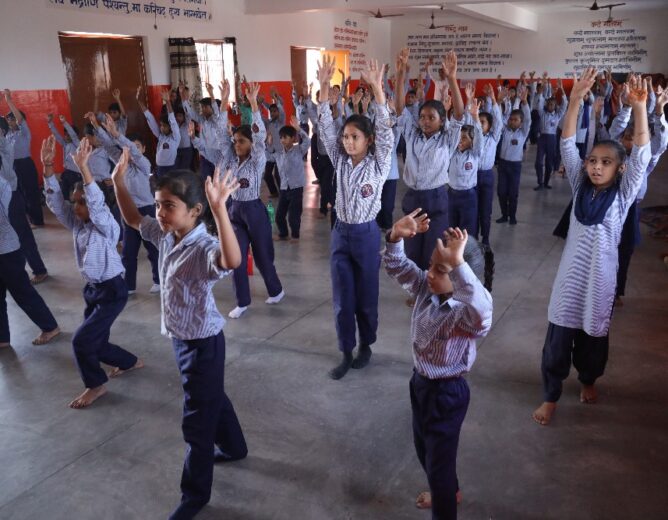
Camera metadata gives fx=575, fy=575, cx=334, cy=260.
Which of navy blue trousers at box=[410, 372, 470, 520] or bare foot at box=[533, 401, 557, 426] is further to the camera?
bare foot at box=[533, 401, 557, 426]

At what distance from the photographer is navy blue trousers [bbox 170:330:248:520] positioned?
7.45 feet

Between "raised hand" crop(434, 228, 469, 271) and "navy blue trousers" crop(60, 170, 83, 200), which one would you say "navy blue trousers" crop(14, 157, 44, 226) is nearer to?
"navy blue trousers" crop(60, 170, 83, 200)

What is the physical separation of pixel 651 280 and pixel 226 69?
906cm

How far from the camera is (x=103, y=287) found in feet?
10.7

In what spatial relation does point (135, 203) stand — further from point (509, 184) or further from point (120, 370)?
point (509, 184)

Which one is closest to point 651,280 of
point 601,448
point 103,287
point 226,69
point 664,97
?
point 664,97

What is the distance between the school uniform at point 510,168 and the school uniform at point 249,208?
3804 millimetres

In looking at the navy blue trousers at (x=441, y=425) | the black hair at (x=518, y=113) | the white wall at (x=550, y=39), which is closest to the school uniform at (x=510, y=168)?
the black hair at (x=518, y=113)

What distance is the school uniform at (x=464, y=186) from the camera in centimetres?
534

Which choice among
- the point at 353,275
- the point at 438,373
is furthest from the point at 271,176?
the point at 438,373

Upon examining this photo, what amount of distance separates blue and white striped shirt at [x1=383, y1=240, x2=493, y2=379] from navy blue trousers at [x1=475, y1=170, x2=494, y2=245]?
13.7ft

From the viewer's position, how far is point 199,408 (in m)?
2.29

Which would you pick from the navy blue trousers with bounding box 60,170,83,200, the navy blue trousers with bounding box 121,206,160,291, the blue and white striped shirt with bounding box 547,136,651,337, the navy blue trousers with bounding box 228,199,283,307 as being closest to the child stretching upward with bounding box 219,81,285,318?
the navy blue trousers with bounding box 228,199,283,307

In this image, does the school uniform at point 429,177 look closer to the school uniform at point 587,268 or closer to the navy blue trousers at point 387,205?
the school uniform at point 587,268
